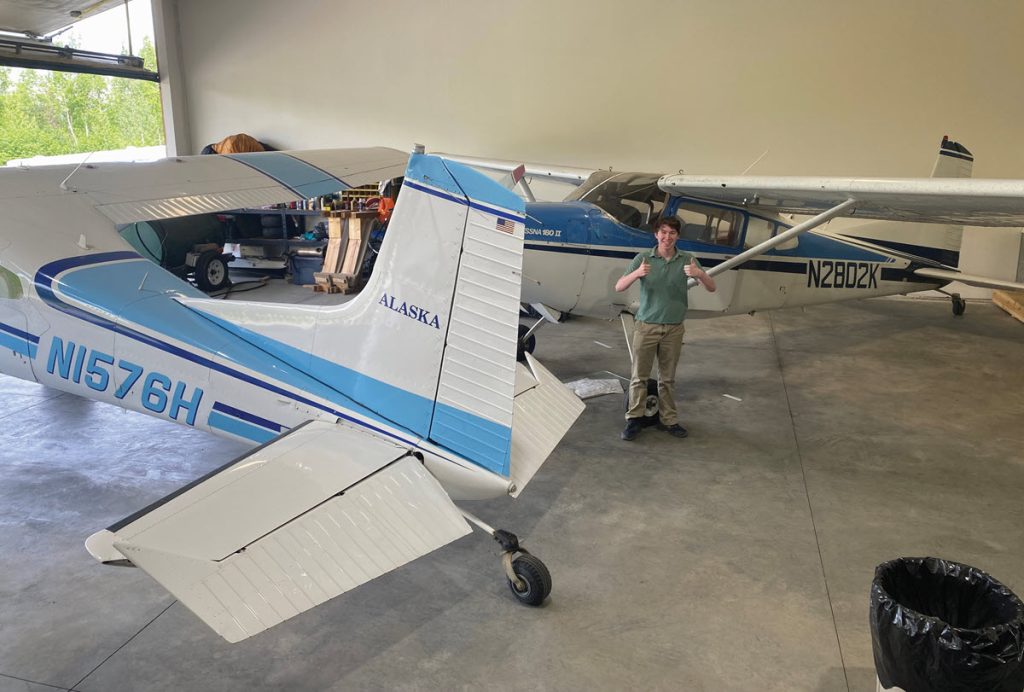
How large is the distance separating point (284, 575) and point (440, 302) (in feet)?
4.12

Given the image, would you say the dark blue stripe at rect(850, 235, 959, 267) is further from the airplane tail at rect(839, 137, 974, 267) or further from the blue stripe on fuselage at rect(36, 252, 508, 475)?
the blue stripe on fuselage at rect(36, 252, 508, 475)

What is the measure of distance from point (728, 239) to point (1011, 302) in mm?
5808

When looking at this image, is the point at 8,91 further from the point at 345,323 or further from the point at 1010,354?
the point at 1010,354

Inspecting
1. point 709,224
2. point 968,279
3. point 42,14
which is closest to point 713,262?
point 709,224

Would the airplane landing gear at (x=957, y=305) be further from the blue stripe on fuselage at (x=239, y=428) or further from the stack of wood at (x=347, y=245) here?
the blue stripe on fuselage at (x=239, y=428)

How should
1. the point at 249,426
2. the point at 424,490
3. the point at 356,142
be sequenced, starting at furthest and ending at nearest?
the point at 356,142 → the point at 249,426 → the point at 424,490

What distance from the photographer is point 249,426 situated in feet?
11.3

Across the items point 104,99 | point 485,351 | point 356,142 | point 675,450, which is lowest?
point 675,450

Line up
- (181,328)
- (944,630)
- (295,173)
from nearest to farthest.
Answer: (944,630)
(181,328)
(295,173)

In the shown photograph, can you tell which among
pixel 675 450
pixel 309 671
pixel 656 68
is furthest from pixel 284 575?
pixel 656 68

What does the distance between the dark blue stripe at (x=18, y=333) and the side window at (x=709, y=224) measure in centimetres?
515

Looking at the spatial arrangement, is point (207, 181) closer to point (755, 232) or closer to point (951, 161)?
point (755, 232)

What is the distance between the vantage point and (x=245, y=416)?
346 centimetres

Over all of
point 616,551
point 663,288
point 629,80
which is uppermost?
point 629,80
